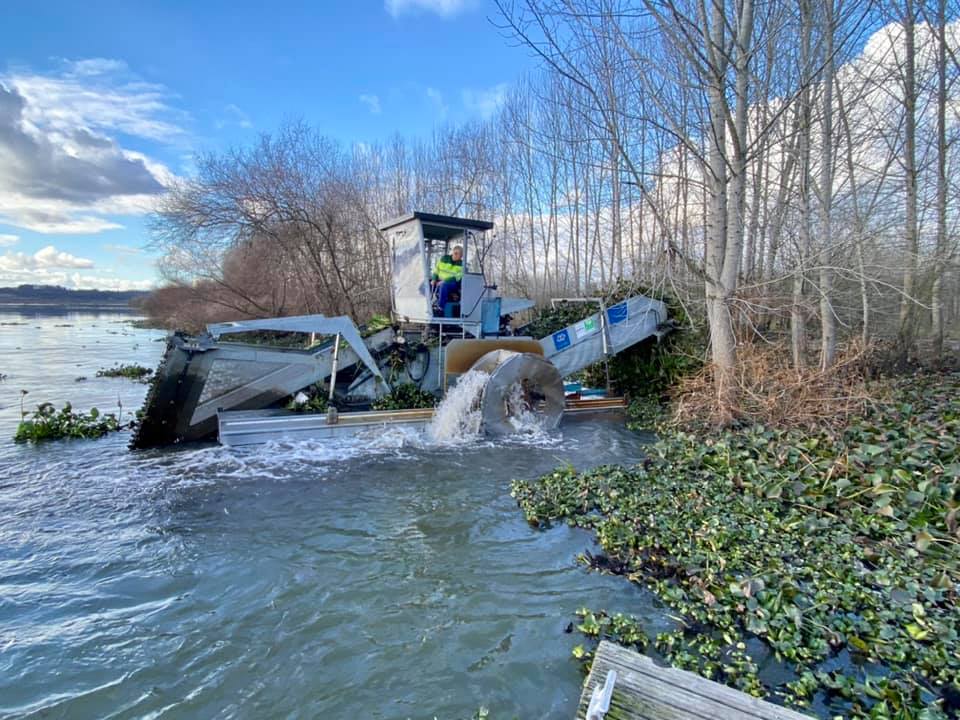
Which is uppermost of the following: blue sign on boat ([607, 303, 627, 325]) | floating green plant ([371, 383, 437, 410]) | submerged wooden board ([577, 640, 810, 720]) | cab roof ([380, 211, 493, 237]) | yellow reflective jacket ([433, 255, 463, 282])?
cab roof ([380, 211, 493, 237])

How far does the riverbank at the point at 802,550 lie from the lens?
312cm

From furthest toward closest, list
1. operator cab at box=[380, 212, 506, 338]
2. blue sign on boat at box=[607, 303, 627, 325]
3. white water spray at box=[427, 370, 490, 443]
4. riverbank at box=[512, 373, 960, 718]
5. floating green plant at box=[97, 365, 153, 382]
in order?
1. floating green plant at box=[97, 365, 153, 382]
2. blue sign on boat at box=[607, 303, 627, 325]
3. operator cab at box=[380, 212, 506, 338]
4. white water spray at box=[427, 370, 490, 443]
5. riverbank at box=[512, 373, 960, 718]

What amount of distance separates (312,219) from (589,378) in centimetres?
1086

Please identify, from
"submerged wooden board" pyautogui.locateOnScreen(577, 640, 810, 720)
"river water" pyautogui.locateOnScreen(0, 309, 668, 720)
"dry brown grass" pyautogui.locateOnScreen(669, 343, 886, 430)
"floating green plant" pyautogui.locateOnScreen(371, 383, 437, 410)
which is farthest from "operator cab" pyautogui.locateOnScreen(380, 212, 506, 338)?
"submerged wooden board" pyautogui.locateOnScreen(577, 640, 810, 720)

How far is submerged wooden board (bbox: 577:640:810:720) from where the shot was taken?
2.43 m

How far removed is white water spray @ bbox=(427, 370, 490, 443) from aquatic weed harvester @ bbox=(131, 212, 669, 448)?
110 mm

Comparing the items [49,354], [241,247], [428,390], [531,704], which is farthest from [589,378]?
[49,354]

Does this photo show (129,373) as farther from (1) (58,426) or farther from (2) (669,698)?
(2) (669,698)

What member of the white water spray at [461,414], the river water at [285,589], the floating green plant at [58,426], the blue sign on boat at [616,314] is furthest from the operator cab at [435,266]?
the floating green plant at [58,426]

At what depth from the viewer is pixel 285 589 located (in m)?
Result: 4.29

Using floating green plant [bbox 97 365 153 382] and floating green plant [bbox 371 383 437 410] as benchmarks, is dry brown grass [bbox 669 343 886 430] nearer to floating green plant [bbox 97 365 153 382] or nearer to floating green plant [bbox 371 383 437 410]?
floating green plant [bbox 371 383 437 410]

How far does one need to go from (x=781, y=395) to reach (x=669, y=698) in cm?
523

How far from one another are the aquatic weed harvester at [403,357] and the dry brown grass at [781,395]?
2344 mm

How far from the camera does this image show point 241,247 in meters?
17.4
